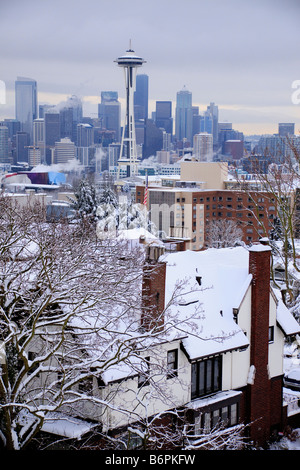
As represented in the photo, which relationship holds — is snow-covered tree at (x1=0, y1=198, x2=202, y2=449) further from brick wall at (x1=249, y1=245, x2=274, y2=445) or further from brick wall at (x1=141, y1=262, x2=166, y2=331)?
brick wall at (x1=249, y1=245, x2=274, y2=445)

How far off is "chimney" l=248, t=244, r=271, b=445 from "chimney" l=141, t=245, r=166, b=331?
3.40 meters

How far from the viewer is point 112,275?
15.7 metres

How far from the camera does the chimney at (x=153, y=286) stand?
1706 centimetres

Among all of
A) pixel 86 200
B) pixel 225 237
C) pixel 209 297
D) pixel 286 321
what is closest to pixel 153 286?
pixel 209 297

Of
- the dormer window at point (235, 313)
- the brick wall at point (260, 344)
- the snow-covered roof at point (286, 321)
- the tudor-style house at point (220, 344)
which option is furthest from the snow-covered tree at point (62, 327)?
the snow-covered roof at point (286, 321)

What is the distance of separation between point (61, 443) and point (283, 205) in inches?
373

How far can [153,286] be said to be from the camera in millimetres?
17344

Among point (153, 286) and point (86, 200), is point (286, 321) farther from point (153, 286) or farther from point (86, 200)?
point (86, 200)

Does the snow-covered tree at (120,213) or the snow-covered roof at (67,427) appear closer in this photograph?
the snow-covered roof at (67,427)

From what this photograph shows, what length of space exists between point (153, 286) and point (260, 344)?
4324 millimetres

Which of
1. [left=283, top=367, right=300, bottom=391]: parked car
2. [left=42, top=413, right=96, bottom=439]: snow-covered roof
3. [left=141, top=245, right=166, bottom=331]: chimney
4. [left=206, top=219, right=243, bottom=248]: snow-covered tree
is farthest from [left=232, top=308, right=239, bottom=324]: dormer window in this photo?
[left=206, top=219, right=243, bottom=248]: snow-covered tree

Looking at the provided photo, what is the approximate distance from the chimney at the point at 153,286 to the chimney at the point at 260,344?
11.2ft

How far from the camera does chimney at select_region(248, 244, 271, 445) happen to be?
19.7m

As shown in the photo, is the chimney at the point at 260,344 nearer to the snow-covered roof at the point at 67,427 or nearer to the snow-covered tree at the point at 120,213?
the snow-covered roof at the point at 67,427
